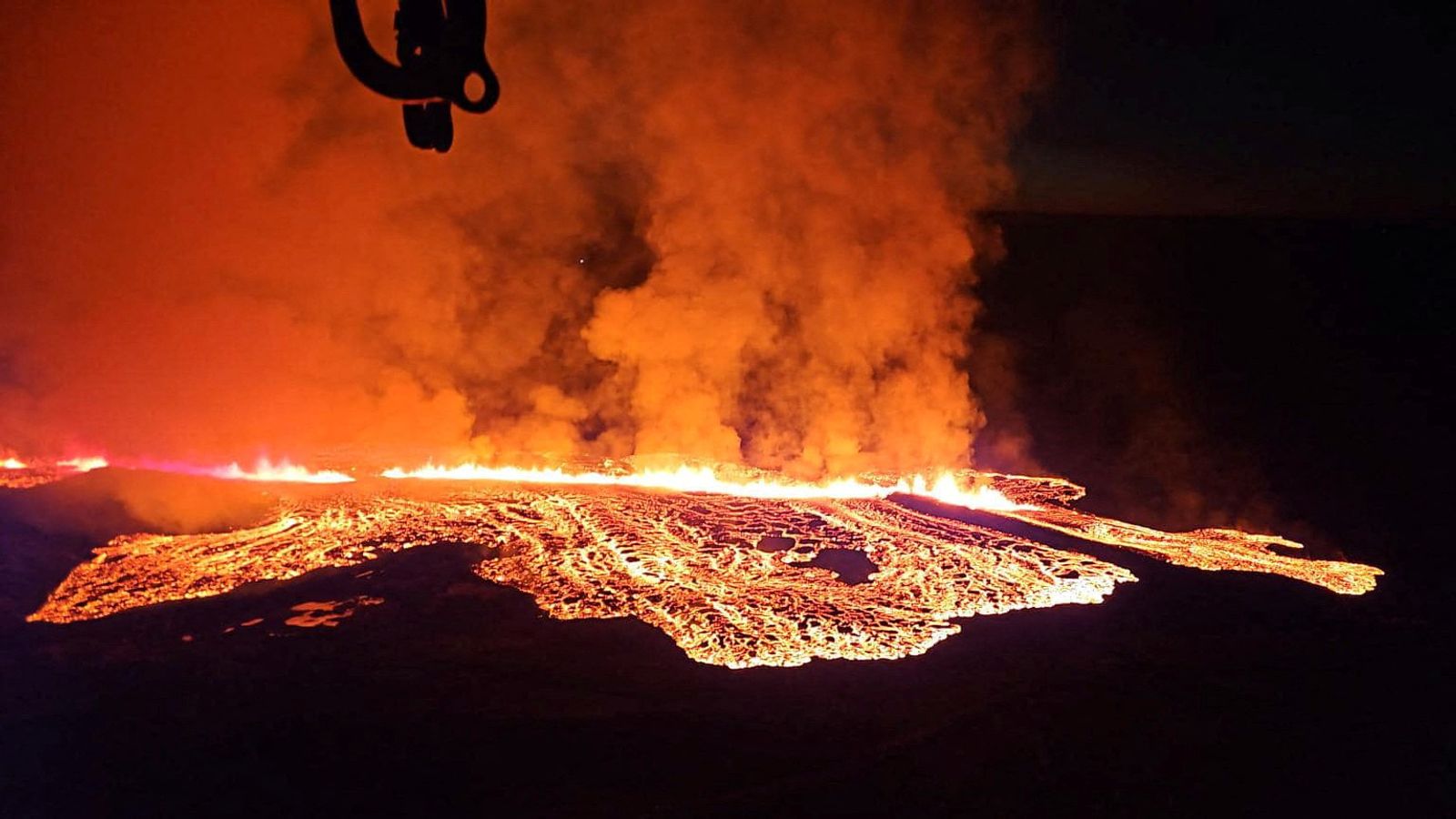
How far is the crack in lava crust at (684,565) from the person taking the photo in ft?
12.4

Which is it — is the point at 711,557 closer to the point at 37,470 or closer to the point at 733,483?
the point at 733,483

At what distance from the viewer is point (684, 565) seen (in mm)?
4512

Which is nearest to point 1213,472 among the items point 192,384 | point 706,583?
point 706,583

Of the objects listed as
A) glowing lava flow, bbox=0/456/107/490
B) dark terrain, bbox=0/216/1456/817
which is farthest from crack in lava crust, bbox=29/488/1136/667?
glowing lava flow, bbox=0/456/107/490

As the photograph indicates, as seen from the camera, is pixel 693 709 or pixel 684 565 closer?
pixel 693 709

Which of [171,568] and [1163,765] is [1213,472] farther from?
[171,568]

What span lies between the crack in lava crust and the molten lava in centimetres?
1

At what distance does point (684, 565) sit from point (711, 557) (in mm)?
217

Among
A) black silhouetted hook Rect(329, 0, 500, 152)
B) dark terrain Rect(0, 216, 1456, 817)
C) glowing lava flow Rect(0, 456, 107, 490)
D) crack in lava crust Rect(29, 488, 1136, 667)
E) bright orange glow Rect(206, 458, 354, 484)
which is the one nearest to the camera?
black silhouetted hook Rect(329, 0, 500, 152)

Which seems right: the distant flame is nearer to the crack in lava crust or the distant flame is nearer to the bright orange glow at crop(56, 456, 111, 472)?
the crack in lava crust

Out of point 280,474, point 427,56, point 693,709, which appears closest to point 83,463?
point 280,474

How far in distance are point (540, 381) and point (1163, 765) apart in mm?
7174

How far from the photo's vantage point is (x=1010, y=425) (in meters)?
9.43

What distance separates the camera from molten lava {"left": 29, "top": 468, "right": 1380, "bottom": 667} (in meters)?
3.81
